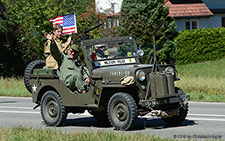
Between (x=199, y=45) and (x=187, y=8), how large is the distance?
27.0 feet

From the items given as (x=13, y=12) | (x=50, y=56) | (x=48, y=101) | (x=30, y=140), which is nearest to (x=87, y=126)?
(x=48, y=101)

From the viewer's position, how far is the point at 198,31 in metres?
35.6

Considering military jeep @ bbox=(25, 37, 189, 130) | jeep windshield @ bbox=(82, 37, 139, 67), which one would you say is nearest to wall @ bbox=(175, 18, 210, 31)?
jeep windshield @ bbox=(82, 37, 139, 67)

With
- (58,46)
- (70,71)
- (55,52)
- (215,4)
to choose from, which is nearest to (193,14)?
(215,4)

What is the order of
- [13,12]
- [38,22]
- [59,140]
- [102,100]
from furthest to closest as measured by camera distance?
[13,12]
[38,22]
[102,100]
[59,140]

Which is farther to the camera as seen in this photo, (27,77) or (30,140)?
(27,77)

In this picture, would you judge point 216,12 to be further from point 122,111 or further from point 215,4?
point 122,111

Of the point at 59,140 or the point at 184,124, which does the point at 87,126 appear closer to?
the point at 184,124

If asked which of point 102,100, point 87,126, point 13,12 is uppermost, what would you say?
point 13,12

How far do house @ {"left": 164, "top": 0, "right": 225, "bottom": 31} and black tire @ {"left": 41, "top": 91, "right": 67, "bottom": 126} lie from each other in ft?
100

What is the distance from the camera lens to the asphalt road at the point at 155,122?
9680 millimetres

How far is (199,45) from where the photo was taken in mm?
35562

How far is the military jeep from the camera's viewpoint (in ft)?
32.4

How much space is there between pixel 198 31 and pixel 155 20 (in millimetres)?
3467
